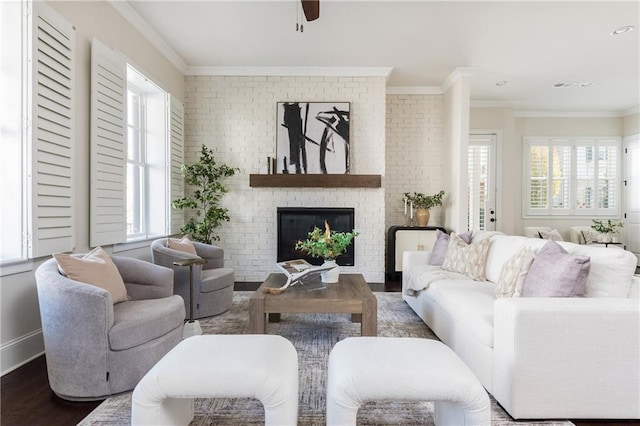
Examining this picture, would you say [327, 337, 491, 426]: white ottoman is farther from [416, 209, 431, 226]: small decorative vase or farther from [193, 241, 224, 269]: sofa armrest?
[416, 209, 431, 226]: small decorative vase

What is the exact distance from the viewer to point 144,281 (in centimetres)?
259

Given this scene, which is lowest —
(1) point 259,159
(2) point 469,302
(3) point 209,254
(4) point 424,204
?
(2) point 469,302

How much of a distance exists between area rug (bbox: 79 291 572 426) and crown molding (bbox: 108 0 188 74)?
3101mm

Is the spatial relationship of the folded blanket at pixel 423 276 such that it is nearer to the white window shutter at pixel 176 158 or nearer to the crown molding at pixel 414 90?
the white window shutter at pixel 176 158

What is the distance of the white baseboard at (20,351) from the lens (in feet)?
7.18

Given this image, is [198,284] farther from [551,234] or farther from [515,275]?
[551,234]

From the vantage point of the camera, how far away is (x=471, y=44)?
4262mm

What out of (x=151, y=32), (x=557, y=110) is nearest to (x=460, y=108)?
(x=557, y=110)

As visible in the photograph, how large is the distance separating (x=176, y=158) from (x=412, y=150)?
11.8 ft

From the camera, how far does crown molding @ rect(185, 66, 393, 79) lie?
5.02 meters

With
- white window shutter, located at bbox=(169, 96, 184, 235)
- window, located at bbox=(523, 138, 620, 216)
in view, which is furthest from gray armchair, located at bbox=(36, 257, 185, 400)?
window, located at bbox=(523, 138, 620, 216)

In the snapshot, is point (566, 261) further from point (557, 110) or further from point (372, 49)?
point (557, 110)

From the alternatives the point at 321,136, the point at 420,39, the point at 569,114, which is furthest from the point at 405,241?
the point at 569,114

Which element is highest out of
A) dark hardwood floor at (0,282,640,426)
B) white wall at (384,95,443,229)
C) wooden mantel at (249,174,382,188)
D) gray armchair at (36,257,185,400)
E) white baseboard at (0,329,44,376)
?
white wall at (384,95,443,229)
